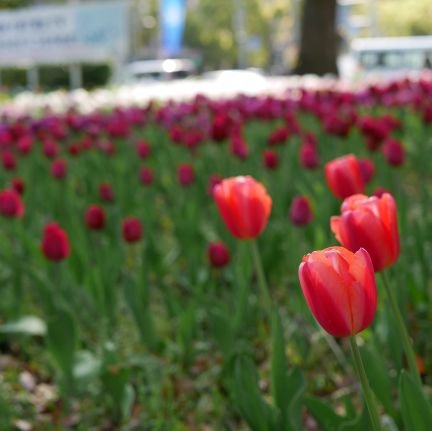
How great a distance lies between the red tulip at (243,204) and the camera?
1.44m

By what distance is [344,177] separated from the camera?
1.67 metres

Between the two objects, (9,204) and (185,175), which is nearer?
(9,204)

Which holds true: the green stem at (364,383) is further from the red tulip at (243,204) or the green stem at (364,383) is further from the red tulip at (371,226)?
the red tulip at (243,204)

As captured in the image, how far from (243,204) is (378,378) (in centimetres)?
38

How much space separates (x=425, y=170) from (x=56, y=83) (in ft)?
58.8

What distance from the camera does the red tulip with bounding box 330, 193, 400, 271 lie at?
43.0 inches

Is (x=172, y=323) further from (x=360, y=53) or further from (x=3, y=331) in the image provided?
(x=360, y=53)

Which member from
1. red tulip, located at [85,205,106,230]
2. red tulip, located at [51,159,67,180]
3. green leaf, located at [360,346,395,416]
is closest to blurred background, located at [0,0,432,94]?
red tulip, located at [51,159,67,180]

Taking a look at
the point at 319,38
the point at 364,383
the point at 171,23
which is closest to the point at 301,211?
the point at 364,383

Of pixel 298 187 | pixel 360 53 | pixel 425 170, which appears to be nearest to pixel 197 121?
pixel 425 170

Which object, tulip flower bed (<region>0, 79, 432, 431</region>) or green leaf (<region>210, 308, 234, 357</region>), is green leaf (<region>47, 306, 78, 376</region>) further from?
green leaf (<region>210, 308, 234, 357</region>)

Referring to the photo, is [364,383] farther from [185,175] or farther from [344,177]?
[185,175]

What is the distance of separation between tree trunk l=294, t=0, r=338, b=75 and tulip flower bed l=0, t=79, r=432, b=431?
37.2 feet

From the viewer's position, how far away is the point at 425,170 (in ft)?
13.2
